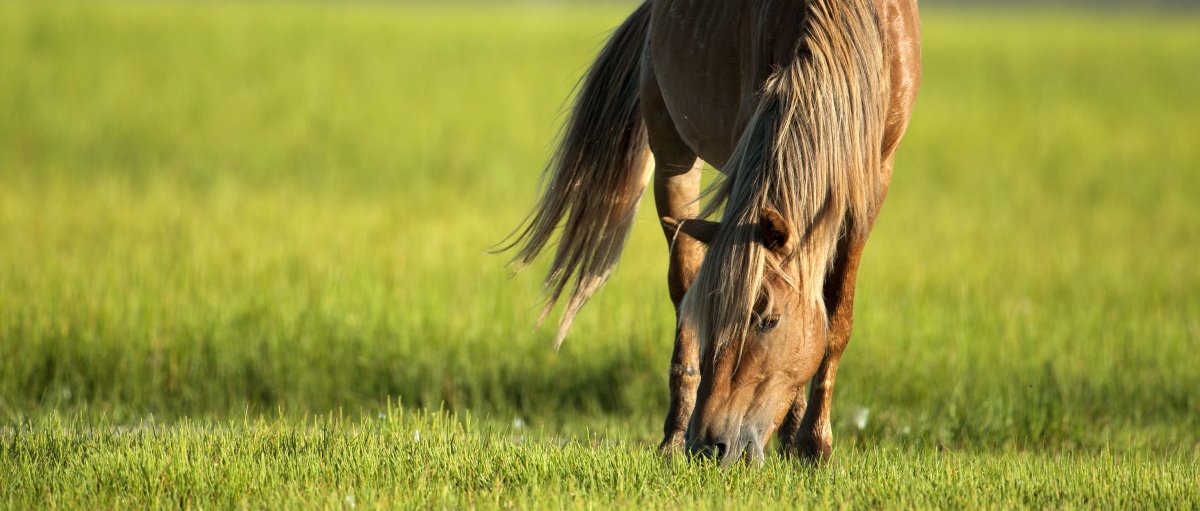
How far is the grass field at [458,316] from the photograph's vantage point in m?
3.55

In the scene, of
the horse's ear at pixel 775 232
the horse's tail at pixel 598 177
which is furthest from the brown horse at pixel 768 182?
the horse's tail at pixel 598 177

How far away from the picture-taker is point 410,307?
6.46 m

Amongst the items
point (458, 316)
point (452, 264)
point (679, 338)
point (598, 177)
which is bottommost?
point (458, 316)

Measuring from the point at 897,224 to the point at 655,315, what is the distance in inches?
161

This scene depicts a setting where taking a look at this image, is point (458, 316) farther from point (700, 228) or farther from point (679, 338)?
point (700, 228)

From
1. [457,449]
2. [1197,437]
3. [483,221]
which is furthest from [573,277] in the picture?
[483,221]

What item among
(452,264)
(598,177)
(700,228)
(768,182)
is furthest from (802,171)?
(452,264)

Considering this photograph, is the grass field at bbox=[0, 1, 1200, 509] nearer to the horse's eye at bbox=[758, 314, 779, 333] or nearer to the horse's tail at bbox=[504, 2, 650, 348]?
the horse's eye at bbox=[758, 314, 779, 333]

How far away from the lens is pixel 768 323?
10.5ft

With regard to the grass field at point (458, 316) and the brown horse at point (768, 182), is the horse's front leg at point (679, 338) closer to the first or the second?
the brown horse at point (768, 182)

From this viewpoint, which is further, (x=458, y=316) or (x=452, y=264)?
(x=452, y=264)

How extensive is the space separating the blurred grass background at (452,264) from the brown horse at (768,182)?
2.17ft

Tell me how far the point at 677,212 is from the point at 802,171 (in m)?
1.35

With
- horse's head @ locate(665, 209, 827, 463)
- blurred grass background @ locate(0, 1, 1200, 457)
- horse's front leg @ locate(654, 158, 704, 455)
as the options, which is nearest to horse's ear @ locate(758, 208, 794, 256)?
horse's head @ locate(665, 209, 827, 463)
